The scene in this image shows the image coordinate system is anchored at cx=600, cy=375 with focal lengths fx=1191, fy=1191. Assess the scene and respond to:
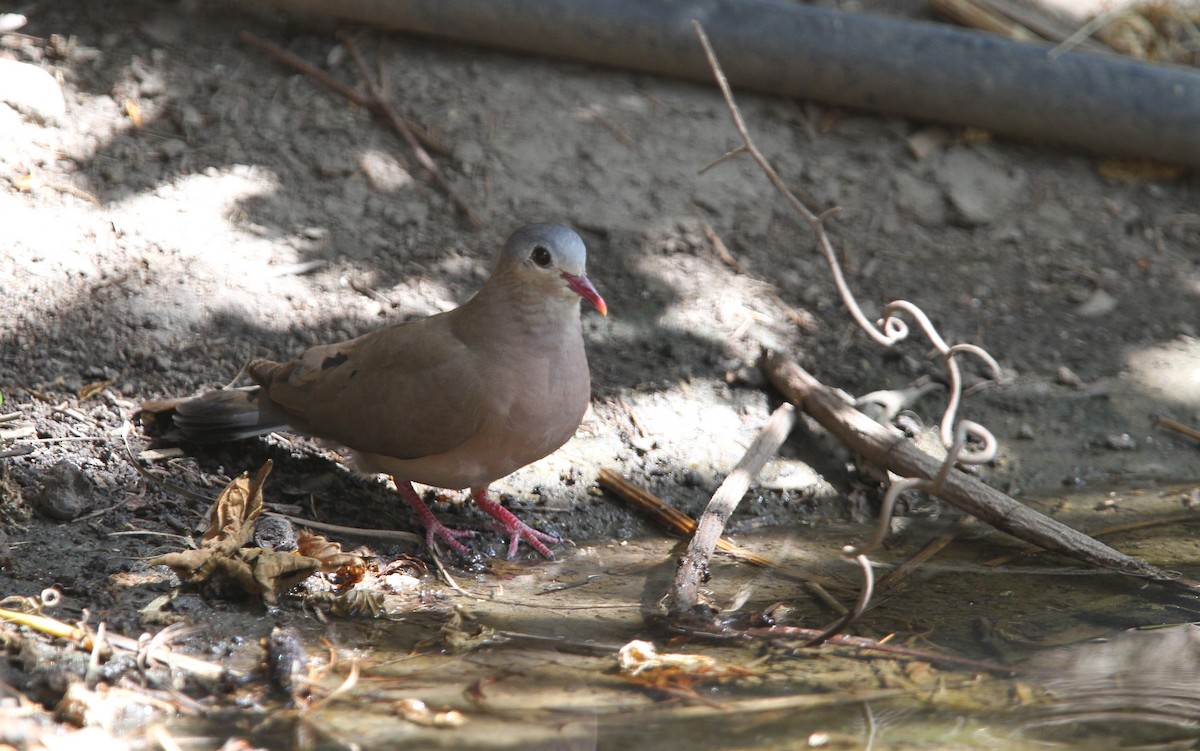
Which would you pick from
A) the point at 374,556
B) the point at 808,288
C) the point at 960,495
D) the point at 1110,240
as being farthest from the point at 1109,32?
the point at 374,556

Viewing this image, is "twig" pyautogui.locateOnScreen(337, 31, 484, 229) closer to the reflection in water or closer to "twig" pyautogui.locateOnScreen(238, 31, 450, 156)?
"twig" pyautogui.locateOnScreen(238, 31, 450, 156)

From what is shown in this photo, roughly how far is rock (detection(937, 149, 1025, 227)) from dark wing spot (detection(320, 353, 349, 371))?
10.1 ft

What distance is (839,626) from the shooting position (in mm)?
2998

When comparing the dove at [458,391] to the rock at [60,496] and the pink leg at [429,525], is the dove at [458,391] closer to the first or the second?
the pink leg at [429,525]

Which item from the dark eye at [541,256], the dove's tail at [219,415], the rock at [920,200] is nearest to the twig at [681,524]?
the dark eye at [541,256]

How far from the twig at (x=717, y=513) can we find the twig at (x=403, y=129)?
5.39ft

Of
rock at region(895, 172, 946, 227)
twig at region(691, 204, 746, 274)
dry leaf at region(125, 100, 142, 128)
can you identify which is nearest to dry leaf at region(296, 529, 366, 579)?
twig at region(691, 204, 746, 274)

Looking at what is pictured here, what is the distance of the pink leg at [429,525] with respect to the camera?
12.3 ft

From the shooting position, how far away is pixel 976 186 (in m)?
5.64

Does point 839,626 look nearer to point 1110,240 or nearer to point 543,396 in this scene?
point 543,396

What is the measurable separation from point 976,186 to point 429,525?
328 cm

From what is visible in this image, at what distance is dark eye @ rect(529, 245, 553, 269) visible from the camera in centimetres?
359

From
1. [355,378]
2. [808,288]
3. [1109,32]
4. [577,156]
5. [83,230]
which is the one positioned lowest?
[355,378]

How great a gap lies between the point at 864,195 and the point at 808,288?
71 cm
